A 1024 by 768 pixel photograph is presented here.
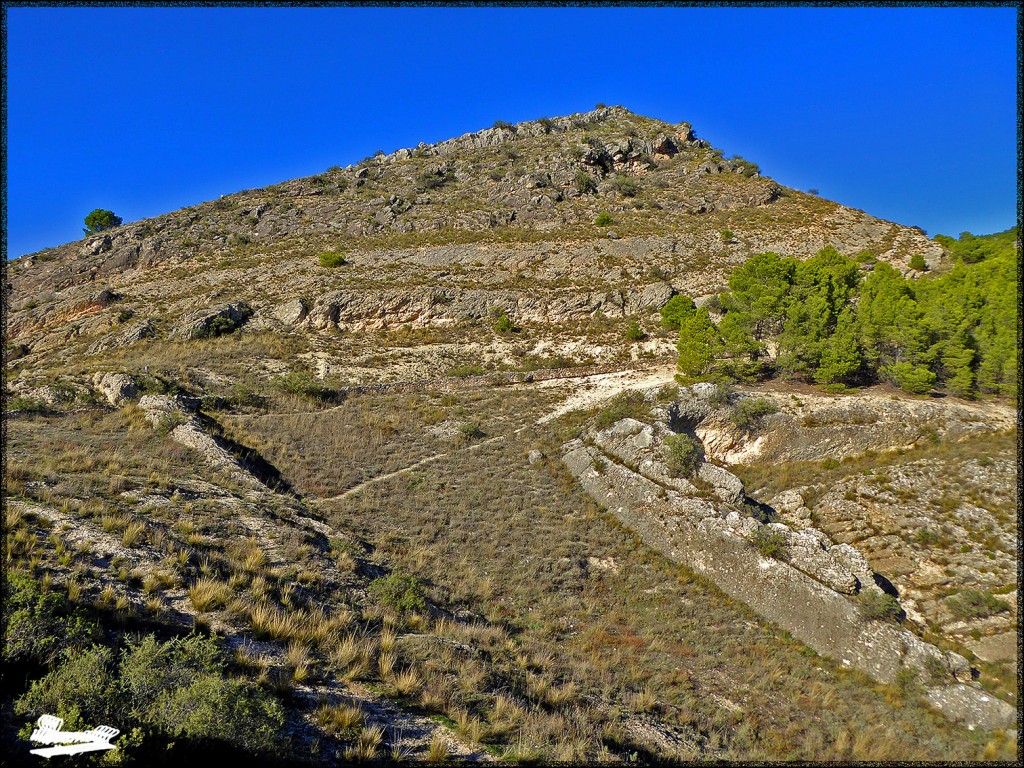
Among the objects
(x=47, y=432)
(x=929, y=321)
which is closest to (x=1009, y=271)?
(x=929, y=321)

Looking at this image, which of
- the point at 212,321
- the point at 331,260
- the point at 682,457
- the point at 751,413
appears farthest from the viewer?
the point at 331,260

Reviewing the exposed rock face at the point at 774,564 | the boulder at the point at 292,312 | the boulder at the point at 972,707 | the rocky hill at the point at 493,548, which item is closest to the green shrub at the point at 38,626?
the rocky hill at the point at 493,548

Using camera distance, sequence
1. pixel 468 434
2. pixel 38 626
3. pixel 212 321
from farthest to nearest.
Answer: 1. pixel 212 321
2. pixel 468 434
3. pixel 38 626

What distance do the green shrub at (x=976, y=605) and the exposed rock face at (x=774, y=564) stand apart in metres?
1.92

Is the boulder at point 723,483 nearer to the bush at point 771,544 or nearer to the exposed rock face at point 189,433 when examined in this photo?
the bush at point 771,544

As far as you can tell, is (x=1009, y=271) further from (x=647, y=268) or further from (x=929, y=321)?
(x=647, y=268)

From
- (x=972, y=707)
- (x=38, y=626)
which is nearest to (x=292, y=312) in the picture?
(x=38, y=626)

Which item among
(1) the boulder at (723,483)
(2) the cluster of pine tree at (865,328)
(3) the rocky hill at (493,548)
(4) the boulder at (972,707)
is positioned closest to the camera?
(3) the rocky hill at (493,548)

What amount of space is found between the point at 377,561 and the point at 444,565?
6.05 feet

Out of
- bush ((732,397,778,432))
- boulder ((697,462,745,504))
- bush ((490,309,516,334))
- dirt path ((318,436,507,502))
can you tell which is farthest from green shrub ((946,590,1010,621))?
bush ((490,309,516,334))

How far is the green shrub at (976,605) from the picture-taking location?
10539 millimetres

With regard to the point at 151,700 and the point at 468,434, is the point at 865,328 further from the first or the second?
the point at 151,700

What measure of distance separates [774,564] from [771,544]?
537 millimetres

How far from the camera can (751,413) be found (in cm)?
1908
